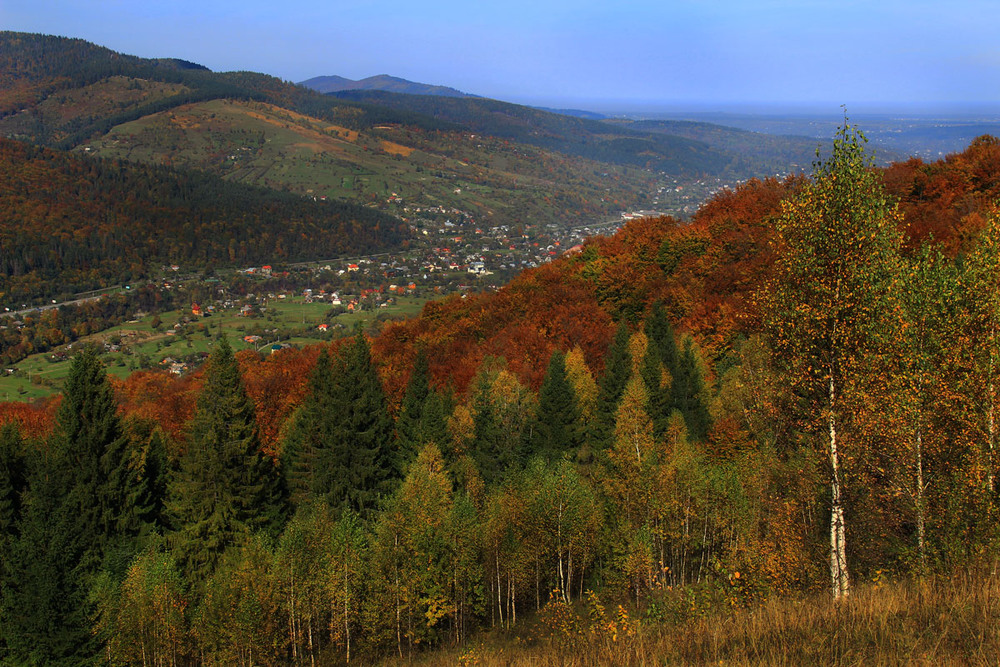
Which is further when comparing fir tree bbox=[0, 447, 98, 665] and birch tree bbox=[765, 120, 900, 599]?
fir tree bbox=[0, 447, 98, 665]

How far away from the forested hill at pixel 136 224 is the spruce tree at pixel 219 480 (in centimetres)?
10328

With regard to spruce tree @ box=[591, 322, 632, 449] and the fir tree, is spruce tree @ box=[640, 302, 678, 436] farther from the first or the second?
the fir tree

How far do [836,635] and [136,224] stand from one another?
159 metres

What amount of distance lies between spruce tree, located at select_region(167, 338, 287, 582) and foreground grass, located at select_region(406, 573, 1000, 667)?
56.8 ft

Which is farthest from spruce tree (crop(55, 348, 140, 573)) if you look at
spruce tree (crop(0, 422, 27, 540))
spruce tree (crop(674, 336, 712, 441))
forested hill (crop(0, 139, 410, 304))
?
forested hill (crop(0, 139, 410, 304))

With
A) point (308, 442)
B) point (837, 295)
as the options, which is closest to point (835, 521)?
point (837, 295)

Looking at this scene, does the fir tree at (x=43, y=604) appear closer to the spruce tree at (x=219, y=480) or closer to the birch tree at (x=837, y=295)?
the spruce tree at (x=219, y=480)

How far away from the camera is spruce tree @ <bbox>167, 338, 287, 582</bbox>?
72.9ft

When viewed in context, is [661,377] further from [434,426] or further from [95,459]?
[95,459]

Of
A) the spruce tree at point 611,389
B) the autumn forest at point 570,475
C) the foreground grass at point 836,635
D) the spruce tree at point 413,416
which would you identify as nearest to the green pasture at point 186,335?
the autumn forest at point 570,475

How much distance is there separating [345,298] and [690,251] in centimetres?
7761

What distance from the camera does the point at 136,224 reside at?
13912cm

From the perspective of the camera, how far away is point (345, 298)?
112m

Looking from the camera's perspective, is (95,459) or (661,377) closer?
(95,459)
